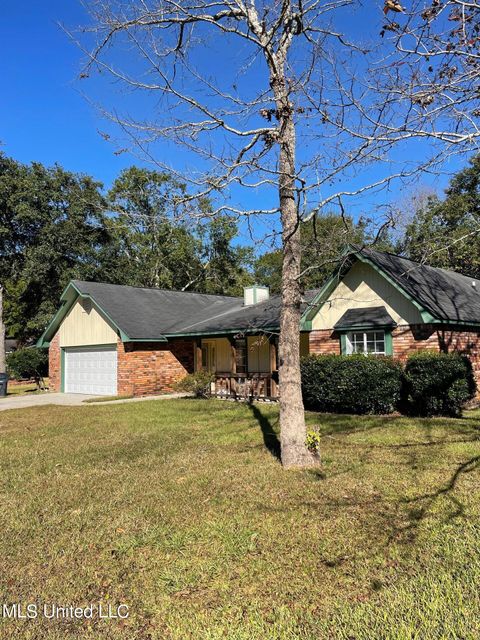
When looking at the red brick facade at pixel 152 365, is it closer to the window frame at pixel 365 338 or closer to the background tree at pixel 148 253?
the window frame at pixel 365 338

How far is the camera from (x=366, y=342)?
14.8 m

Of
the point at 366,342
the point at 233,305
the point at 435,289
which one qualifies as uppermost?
the point at 233,305

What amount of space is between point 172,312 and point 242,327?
6752 mm

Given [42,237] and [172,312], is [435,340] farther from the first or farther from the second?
[42,237]

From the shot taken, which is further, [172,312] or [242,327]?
[172,312]

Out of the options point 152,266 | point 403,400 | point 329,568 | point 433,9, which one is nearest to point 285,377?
point 329,568

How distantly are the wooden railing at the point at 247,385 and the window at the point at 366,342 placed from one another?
10.5 ft

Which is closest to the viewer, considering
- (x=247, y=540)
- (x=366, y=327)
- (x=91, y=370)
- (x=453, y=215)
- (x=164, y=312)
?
(x=247, y=540)

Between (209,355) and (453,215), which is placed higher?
(453,215)

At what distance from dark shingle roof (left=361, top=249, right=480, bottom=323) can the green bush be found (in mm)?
2012

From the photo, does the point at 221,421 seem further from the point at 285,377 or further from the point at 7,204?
the point at 7,204

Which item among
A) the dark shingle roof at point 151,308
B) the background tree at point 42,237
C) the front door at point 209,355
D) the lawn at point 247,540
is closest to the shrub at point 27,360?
the background tree at point 42,237

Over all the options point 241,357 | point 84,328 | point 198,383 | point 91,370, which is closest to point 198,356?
point 241,357

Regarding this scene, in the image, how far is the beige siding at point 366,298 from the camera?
13.8 metres
